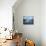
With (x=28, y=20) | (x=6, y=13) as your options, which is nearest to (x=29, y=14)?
(x=28, y=20)

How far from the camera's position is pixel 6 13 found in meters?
4.13

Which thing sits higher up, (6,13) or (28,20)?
(6,13)

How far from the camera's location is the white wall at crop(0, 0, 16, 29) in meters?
4.07

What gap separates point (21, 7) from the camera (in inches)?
221

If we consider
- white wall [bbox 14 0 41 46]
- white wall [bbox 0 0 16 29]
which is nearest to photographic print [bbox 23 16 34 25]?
white wall [bbox 14 0 41 46]

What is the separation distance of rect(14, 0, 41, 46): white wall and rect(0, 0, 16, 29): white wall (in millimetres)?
1436

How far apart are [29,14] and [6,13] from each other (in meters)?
1.74

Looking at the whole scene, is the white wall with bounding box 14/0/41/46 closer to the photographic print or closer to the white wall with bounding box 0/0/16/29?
the photographic print

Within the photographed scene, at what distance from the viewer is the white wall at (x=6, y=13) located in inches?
160

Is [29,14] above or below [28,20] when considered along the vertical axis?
above

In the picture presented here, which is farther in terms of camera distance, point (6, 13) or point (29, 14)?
point (29, 14)

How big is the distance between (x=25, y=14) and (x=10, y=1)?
5.60ft

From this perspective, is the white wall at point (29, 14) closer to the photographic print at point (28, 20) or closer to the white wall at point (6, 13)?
the photographic print at point (28, 20)

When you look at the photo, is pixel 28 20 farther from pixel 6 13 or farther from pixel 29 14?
pixel 6 13
